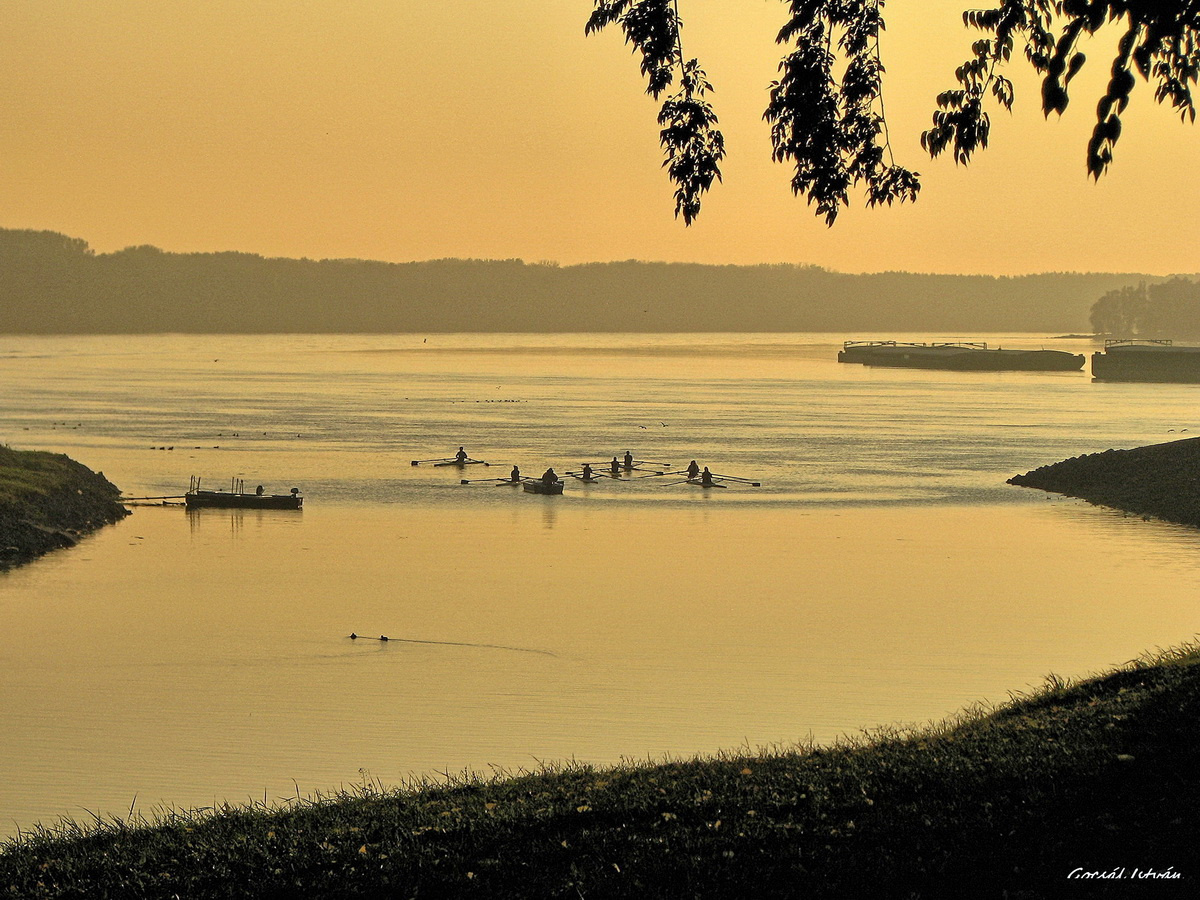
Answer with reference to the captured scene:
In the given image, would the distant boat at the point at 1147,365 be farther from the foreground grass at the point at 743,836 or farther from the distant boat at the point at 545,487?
the foreground grass at the point at 743,836

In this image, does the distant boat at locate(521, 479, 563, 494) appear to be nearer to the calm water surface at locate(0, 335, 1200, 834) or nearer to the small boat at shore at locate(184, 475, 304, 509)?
the calm water surface at locate(0, 335, 1200, 834)

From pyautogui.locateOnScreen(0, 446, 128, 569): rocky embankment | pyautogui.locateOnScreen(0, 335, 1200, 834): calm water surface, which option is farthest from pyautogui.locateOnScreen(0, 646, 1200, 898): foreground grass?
pyautogui.locateOnScreen(0, 446, 128, 569): rocky embankment

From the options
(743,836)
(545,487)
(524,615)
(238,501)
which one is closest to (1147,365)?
(545,487)

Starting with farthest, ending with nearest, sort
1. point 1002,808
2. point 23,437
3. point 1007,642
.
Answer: point 23,437 → point 1007,642 → point 1002,808

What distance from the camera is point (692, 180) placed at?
53.0 ft

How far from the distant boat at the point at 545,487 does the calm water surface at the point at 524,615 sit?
2.27 ft

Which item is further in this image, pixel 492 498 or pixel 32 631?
pixel 492 498

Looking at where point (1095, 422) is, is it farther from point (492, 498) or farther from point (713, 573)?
point (713, 573)

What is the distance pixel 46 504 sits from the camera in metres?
46.9

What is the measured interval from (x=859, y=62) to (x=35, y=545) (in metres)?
33.4

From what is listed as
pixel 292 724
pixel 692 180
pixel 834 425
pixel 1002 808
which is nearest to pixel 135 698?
pixel 292 724

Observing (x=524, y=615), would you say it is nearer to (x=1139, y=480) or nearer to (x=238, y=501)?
(x=238, y=501)

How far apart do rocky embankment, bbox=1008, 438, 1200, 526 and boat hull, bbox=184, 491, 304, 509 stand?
29.5 m

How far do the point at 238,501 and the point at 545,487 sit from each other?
11.9m
